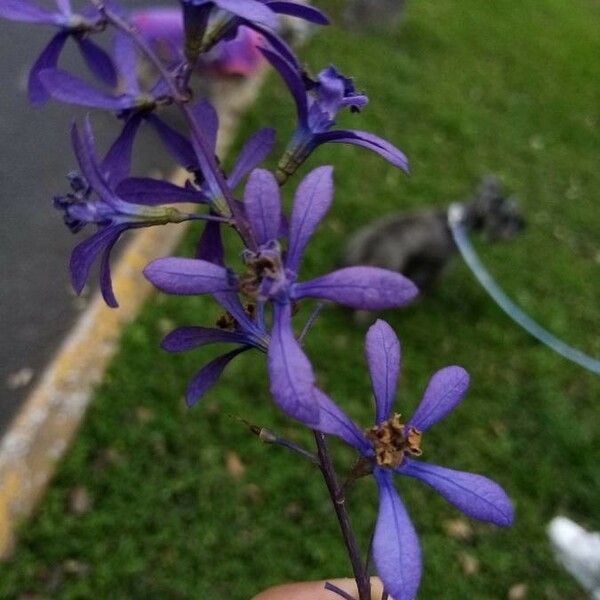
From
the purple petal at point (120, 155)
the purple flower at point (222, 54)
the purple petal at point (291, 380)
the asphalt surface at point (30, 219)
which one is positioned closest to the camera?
the purple petal at point (291, 380)

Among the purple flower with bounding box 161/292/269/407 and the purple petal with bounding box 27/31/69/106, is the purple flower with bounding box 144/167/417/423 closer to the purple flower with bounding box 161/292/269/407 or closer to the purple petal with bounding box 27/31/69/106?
the purple flower with bounding box 161/292/269/407

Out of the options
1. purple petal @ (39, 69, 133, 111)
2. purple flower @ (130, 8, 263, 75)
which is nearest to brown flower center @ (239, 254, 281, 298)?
purple petal @ (39, 69, 133, 111)

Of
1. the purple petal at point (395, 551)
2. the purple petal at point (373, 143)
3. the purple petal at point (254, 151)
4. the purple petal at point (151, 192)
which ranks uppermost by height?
the purple petal at point (373, 143)

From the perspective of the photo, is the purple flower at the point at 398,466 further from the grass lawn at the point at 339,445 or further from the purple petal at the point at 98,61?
the grass lawn at the point at 339,445

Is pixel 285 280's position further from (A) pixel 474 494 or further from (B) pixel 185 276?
(A) pixel 474 494

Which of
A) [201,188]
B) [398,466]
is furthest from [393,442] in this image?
[201,188]

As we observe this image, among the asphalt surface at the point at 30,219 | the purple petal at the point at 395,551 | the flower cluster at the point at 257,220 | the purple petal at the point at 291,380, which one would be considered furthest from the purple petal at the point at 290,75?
the asphalt surface at the point at 30,219
